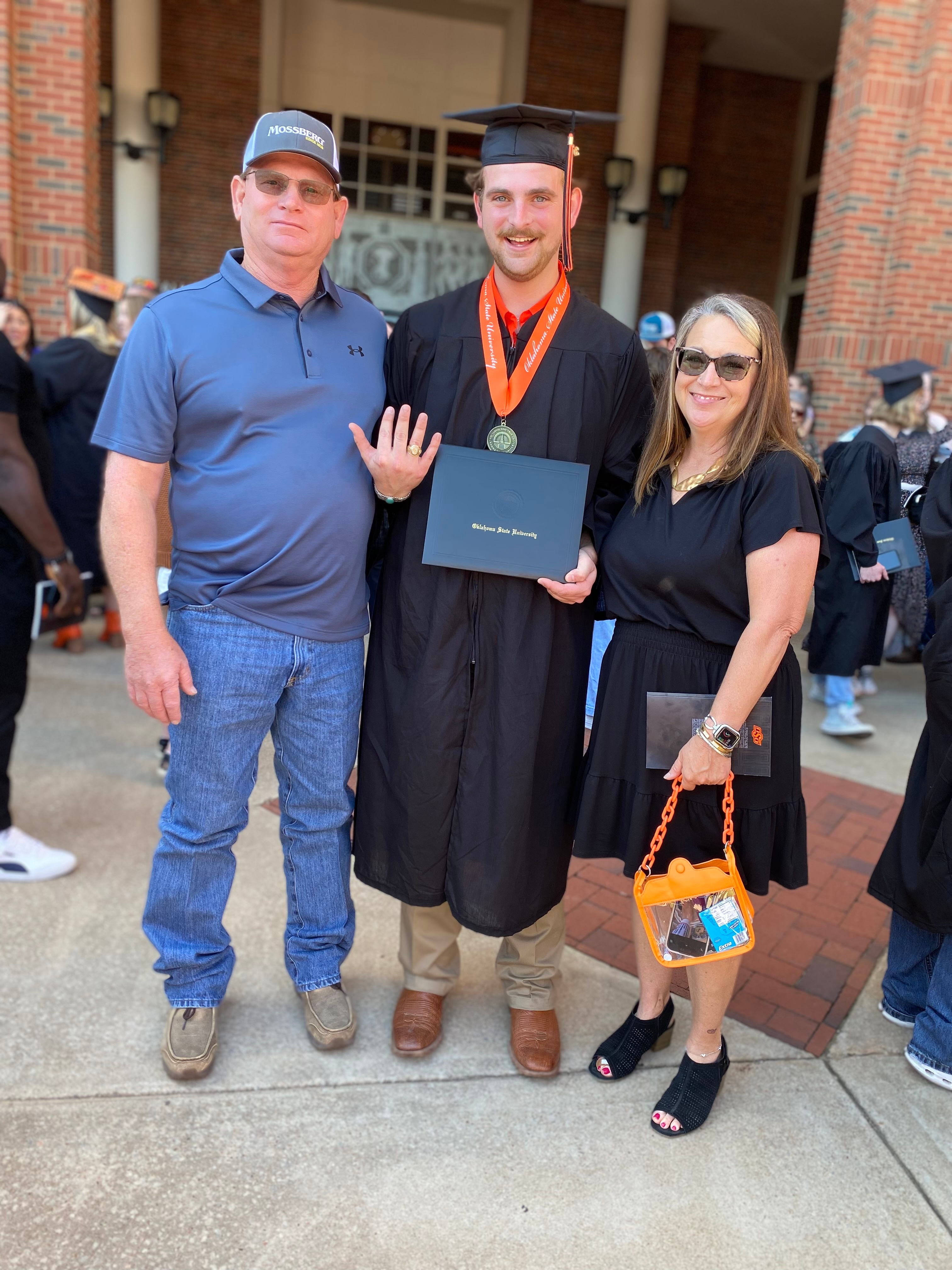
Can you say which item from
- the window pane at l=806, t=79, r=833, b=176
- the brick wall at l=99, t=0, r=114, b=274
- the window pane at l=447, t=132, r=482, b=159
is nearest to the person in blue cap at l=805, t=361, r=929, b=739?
the brick wall at l=99, t=0, r=114, b=274

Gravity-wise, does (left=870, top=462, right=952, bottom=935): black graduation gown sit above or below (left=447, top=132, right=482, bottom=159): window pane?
below

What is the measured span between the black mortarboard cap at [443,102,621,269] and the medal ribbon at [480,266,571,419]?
0.15m

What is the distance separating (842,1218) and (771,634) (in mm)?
1335

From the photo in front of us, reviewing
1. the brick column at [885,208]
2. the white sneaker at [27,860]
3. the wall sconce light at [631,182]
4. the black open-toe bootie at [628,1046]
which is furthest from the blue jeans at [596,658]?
the wall sconce light at [631,182]

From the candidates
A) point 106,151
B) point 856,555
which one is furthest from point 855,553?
point 106,151

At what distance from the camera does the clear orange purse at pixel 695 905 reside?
7.25ft

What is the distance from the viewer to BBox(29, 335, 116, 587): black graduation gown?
548cm

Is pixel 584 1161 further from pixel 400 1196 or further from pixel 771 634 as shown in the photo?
pixel 771 634

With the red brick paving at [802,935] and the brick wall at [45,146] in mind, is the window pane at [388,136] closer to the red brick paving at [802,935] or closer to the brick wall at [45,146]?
the brick wall at [45,146]

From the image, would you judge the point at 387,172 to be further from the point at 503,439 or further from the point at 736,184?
the point at 503,439

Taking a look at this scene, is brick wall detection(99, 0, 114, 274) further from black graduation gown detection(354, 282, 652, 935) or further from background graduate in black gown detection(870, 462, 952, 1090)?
background graduate in black gown detection(870, 462, 952, 1090)

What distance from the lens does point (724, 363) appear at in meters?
2.17

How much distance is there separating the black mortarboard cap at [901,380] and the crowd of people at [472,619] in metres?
3.19

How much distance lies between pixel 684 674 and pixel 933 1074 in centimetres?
140
